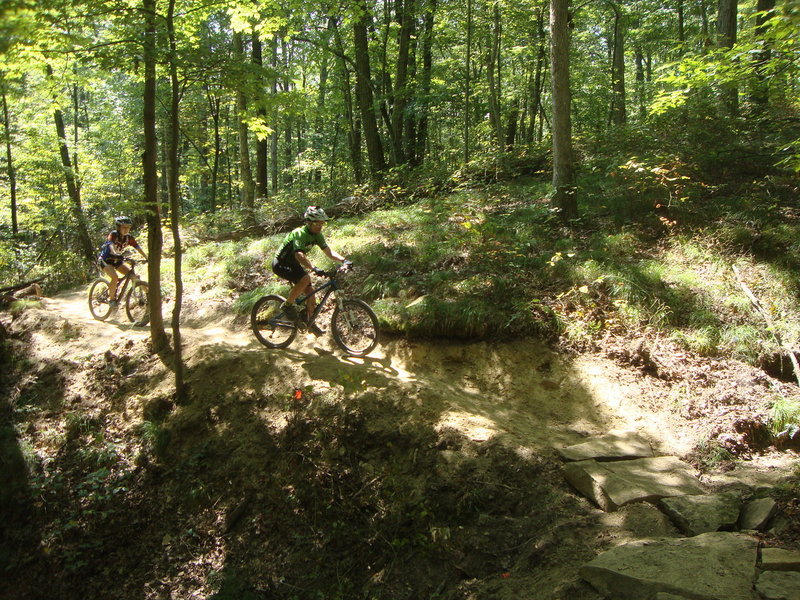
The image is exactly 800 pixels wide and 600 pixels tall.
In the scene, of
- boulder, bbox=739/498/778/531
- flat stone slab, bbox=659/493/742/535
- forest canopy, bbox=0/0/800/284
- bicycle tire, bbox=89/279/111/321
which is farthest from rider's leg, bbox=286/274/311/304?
boulder, bbox=739/498/778/531

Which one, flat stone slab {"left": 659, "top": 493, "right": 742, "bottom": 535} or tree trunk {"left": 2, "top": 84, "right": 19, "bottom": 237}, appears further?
tree trunk {"left": 2, "top": 84, "right": 19, "bottom": 237}

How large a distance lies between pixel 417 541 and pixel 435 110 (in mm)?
14863

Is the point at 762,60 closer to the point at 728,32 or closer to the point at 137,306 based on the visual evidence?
the point at 728,32

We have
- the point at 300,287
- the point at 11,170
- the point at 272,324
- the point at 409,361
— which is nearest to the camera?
the point at 409,361

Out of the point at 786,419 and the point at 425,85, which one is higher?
the point at 425,85

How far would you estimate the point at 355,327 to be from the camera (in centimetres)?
741

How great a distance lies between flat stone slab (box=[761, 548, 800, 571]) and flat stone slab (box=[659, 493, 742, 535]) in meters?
0.66

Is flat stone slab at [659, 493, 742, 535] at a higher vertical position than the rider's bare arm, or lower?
lower

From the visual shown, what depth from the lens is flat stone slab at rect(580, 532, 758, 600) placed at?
2.71 meters

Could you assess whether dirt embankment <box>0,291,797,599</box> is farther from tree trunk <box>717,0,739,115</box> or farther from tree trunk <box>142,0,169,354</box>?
tree trunk <box>717,0,739,115</box>

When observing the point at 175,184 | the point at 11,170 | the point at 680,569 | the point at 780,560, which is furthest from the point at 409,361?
the point at 11,170

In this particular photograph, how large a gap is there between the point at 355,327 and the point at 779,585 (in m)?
5.69

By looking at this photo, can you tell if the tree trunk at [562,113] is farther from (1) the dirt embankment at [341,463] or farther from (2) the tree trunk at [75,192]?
(2) the tree trunk at [75,192]

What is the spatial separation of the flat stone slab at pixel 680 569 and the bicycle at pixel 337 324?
184 inches
